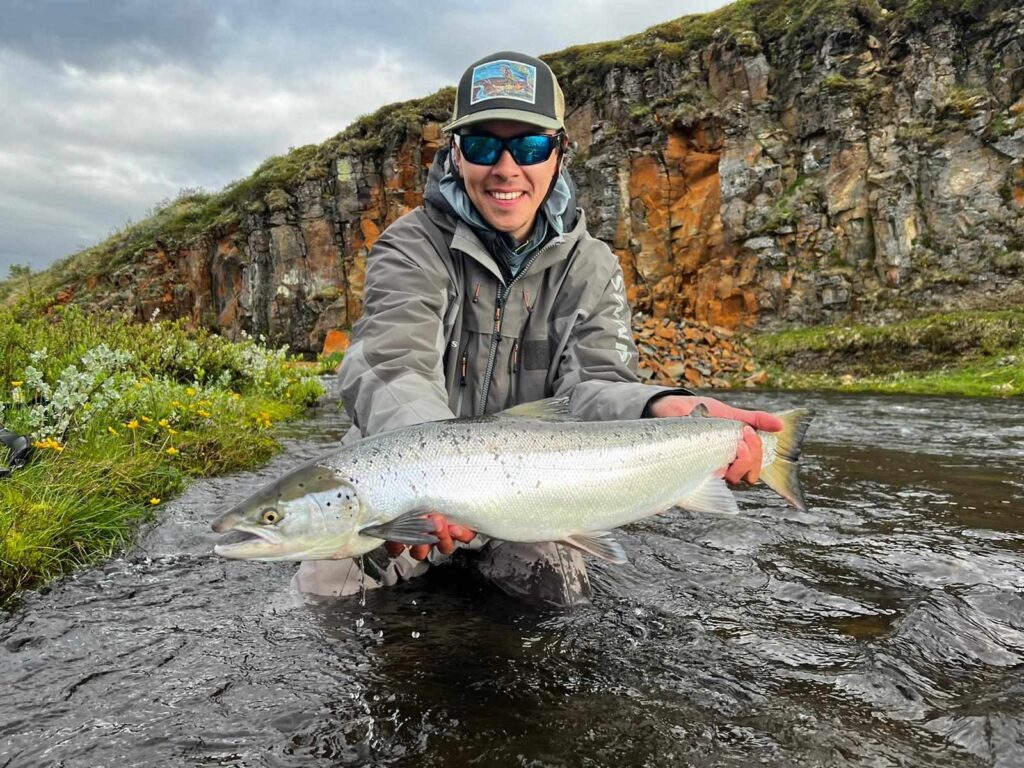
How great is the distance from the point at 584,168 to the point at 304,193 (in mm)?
15395

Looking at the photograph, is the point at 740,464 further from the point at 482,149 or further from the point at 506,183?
the point at 482,149

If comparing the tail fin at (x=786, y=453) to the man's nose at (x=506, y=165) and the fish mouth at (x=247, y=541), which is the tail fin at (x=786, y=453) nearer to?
the man's nose at (x=506, y=165)

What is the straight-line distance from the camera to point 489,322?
166 inches

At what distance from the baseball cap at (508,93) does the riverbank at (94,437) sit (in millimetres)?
3431

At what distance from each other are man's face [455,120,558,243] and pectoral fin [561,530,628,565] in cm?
201

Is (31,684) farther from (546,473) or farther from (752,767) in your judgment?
(752,767)

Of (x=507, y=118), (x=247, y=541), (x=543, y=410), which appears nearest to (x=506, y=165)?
(x=507, y=118)

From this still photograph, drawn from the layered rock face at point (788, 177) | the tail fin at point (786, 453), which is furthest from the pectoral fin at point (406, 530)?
the layered rock face at point (788, 177)

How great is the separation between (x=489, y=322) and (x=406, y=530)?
193cm

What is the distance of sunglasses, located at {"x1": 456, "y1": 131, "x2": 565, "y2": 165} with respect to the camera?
388 cm

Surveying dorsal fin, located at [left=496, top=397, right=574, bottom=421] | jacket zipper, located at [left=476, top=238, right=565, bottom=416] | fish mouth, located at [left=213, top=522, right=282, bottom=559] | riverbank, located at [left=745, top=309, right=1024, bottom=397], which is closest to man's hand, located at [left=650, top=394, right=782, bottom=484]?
dorsal fin, located at [left=496, top=397, right=574, bottom=421]

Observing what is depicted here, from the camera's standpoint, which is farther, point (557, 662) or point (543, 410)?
point (543, 410)

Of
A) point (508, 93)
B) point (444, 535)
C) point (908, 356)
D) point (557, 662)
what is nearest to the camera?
point (444, 535)

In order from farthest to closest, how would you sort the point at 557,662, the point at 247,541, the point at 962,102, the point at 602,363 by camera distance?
the point at 962,102, the point at 602,363, the point at 557,662, the point at 247,541
